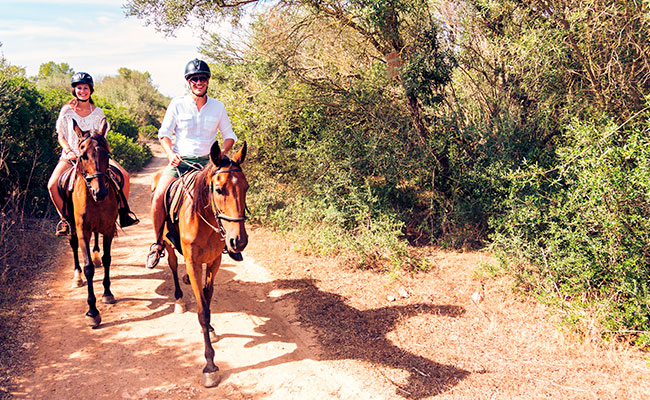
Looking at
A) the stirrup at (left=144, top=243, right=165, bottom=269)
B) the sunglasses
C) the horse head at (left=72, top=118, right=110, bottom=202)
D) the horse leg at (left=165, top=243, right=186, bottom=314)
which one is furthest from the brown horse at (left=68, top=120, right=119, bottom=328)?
the sunglasses

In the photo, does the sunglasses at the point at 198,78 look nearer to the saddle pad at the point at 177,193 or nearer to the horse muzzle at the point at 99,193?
the saddle pad at the point at 177,193

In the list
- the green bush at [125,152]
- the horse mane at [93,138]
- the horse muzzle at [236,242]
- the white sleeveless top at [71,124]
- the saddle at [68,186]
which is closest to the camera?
the horse muzzle at [236,242]

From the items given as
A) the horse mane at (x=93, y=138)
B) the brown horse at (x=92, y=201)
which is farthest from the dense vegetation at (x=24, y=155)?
the horse mane at (x=93, y=138)

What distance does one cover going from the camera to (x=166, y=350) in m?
5.04

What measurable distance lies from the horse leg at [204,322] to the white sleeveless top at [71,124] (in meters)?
3.06

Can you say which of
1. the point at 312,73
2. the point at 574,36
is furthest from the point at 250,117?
the point at 574,36

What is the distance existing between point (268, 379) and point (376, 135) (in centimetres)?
564

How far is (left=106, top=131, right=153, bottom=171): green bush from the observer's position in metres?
17.2

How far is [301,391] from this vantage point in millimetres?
4316

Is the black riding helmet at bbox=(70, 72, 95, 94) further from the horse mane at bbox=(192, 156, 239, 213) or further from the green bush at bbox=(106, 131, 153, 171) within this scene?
the green bush at bbox=(106, 131, 153, 171)

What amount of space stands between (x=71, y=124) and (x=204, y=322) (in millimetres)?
3926

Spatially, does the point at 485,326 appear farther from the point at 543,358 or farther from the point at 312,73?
the point at 312,73

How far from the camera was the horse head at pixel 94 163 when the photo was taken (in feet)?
17.5

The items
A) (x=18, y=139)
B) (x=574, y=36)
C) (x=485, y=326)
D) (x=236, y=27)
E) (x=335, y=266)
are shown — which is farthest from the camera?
(x=236, y=27)
